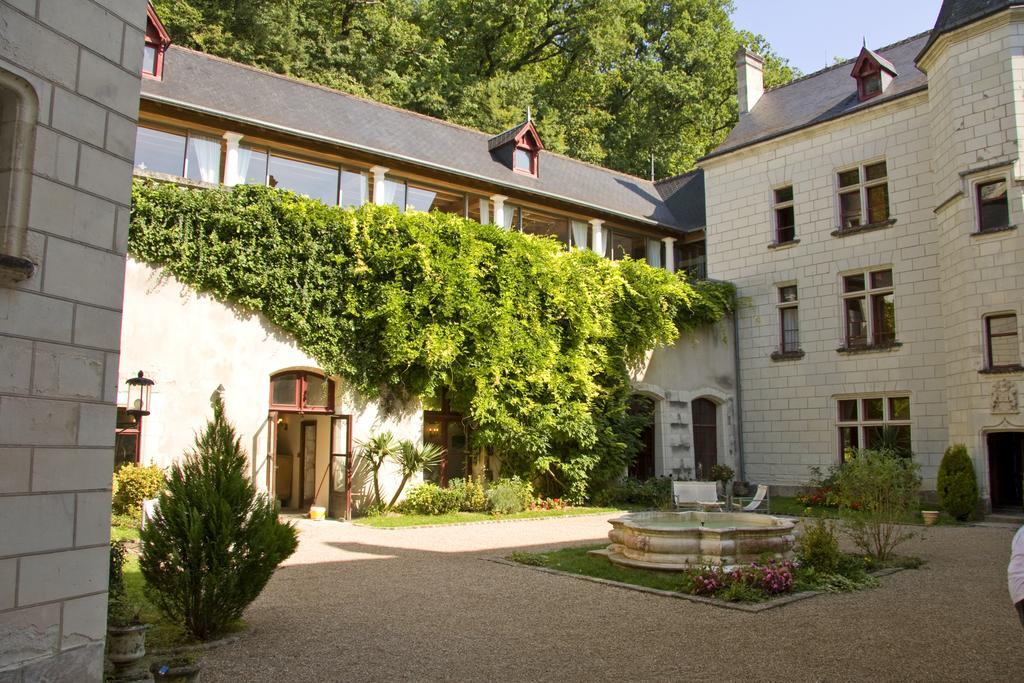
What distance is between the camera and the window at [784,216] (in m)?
19.5

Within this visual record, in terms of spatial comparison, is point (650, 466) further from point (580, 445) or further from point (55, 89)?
point (55, 89)

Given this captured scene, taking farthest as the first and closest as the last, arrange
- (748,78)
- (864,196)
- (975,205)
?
(748,78) → (864,196) → (975,205)

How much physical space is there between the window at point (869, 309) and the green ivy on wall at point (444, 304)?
4.53 metres

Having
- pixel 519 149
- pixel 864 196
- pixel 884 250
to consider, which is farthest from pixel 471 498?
pixel 864 196

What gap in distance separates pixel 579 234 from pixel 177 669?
620 inches

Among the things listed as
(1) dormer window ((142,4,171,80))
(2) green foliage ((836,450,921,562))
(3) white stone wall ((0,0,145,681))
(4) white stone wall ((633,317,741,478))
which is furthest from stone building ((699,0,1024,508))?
(3) white stone wall ((0,0,145,681))

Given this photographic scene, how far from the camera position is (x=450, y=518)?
13344mm

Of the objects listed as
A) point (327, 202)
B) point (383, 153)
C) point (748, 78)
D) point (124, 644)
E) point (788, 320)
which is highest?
point (748, 78)

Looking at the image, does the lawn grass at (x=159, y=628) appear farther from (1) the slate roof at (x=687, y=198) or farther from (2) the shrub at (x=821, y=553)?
(1) the slate roof at (x=687, y=198)

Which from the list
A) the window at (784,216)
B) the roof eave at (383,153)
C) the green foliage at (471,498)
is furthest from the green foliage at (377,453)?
the window at (784,216)

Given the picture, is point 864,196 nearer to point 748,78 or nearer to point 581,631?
point 748,78

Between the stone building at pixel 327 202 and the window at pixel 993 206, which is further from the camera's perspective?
the window at pixel 993 206

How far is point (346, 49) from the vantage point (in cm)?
2606

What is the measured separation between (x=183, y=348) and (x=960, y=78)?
49.2ft
